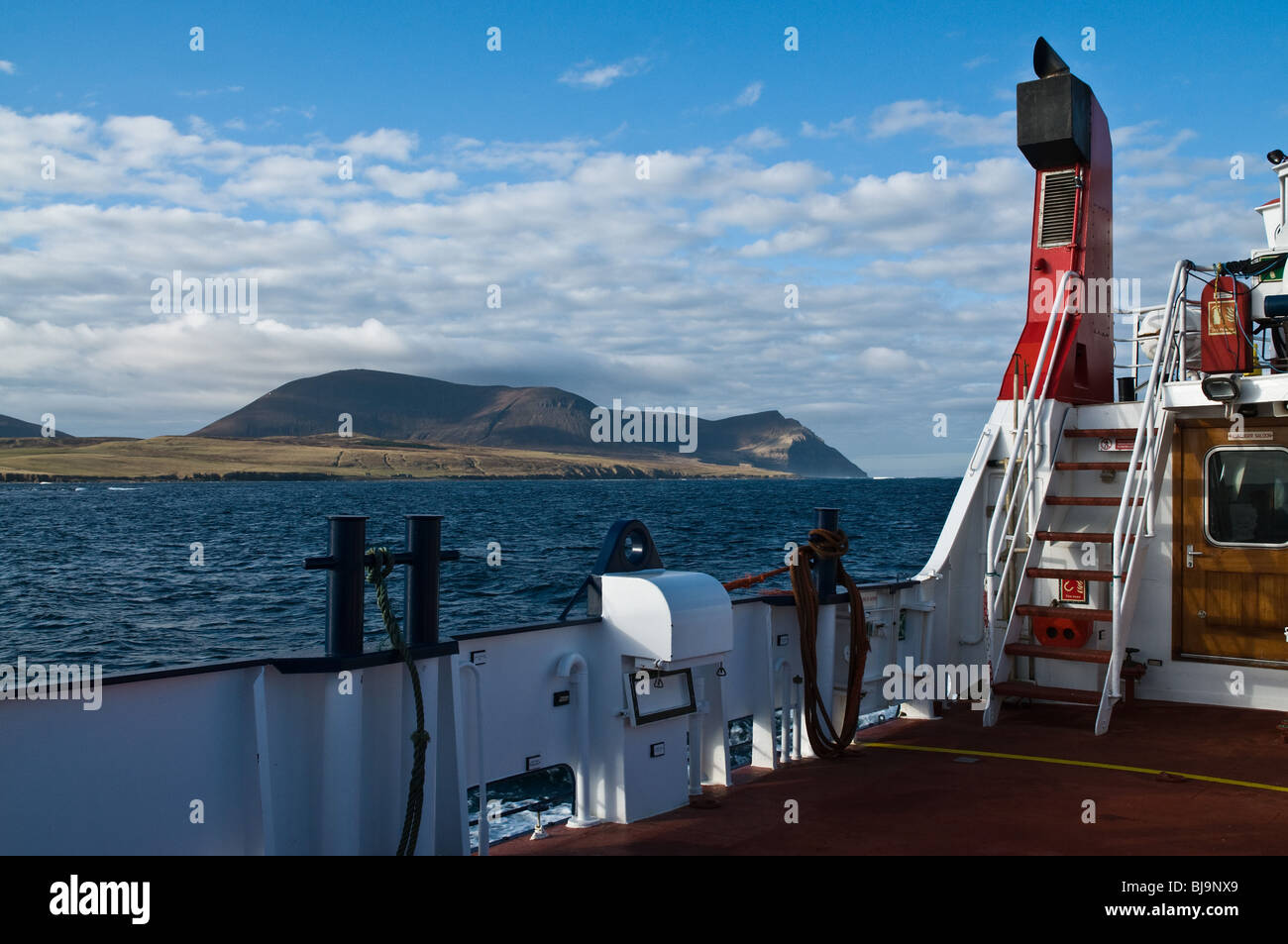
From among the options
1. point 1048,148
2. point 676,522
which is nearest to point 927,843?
point 1048,148

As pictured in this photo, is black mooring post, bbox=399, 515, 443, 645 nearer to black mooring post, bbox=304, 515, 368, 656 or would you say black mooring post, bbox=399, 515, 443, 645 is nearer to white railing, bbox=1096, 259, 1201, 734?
black mooring post, bbox=304, 515, 368, 656

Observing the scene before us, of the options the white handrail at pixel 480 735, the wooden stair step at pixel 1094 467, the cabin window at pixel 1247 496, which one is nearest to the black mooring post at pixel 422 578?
the white handrail at pixel 480 735

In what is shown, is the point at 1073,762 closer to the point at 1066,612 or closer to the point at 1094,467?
the point at 1066,612

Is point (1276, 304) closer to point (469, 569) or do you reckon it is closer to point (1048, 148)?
point (1048, 148)

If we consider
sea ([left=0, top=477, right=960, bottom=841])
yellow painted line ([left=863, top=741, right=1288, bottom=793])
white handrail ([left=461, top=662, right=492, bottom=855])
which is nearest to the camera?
white handrail ([left=461, top=662, right=492, bottom=855])

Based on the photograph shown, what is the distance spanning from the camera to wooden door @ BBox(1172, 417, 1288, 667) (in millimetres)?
7340

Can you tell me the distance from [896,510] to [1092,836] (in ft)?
248

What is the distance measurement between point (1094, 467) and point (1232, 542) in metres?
1.11

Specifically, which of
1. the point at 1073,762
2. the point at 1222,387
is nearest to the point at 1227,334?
the point at 1222,387

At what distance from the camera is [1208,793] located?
216 inches

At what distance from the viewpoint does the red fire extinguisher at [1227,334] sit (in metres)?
7.52

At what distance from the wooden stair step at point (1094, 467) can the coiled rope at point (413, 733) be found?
555 cm

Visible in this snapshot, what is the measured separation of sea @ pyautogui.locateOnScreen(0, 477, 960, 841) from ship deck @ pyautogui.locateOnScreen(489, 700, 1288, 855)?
1.05 m

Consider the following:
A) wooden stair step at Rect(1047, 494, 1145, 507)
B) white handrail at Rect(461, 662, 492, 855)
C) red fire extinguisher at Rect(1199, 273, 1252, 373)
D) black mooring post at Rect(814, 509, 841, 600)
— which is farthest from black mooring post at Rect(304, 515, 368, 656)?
red fire extinguisher at Rect(1199, 273, 1252, 373)
